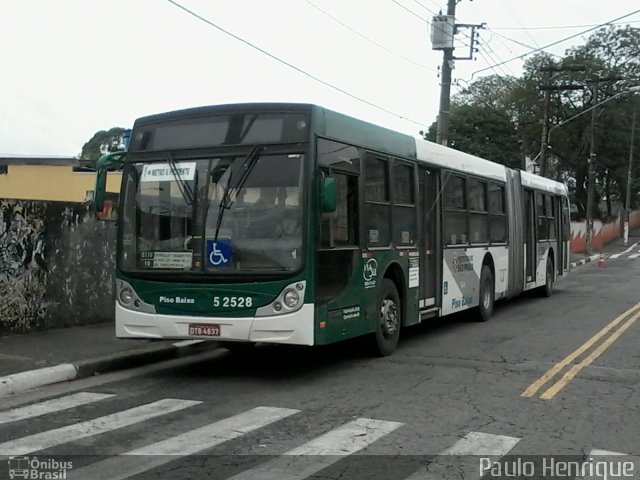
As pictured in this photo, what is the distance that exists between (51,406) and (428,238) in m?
6.03

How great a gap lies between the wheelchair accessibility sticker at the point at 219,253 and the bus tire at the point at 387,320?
231cm

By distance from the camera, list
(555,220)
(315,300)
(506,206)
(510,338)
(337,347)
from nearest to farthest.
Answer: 1. (315,300)
2. (337,347)
3. (510,338)
4. (506,206)
5. (555,220)

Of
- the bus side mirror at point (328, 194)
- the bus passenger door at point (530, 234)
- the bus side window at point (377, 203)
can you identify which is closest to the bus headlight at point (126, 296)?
the bus side mirror at point (328, 194)

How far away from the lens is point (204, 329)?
773 centimetres

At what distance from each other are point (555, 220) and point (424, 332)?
27.7ft

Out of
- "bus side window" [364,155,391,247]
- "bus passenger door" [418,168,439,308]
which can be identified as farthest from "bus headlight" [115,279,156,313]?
"bus passenger door" [418,168,439,308]

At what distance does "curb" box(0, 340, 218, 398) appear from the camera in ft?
24.8

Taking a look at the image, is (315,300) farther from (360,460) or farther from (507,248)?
(507,248)

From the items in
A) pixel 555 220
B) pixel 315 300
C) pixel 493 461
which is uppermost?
pixel 555 220

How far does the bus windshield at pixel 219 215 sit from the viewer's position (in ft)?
24.9

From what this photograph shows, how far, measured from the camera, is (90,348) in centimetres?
938

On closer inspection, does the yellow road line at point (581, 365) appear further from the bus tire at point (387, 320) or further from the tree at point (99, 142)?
the tree at point (99, 142)

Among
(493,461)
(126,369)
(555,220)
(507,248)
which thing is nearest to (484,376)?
(493,461)

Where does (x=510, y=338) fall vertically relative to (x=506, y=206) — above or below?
below
